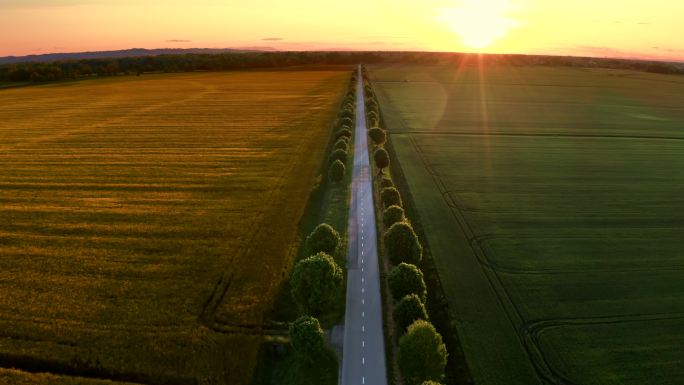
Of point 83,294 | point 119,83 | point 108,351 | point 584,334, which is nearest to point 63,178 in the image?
point 83,294

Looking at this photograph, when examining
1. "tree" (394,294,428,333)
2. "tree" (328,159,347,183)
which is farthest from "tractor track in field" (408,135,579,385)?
"tree" (328,159,347,183)

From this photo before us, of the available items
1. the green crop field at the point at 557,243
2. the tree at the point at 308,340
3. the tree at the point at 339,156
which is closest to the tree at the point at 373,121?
the green crop field at the point at 557,243

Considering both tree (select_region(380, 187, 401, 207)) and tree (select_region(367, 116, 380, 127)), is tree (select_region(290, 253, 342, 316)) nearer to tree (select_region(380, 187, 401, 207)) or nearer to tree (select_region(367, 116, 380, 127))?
tree (select_region(380, 187, 401, 207))

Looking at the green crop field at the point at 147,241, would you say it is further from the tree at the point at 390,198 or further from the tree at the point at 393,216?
the tree at the point at 390,198

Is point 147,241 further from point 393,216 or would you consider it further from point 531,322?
point 531,322

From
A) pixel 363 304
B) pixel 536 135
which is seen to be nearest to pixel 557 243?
pixel 363 304

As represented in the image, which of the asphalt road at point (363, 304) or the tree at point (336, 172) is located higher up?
the tree at point (336, 172)
